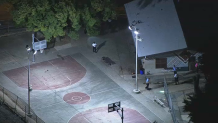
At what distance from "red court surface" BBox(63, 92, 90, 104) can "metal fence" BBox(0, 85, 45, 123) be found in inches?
201

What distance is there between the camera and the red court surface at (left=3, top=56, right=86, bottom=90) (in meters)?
69.1

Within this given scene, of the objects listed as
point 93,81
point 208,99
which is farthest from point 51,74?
point 208,99

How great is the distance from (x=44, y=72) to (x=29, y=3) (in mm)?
9322

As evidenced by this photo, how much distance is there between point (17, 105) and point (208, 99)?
27066 mm

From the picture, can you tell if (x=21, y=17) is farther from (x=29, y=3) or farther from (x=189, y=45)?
(x=189, y=45)

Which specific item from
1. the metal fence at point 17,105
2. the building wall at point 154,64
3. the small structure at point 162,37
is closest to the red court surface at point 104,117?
the metal fence at point 17,105

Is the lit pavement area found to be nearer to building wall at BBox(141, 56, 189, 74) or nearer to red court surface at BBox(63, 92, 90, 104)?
red court surface at BBox(63, 92, 90, 104)

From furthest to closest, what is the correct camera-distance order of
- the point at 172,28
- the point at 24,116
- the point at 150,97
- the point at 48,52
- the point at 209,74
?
the point at 48,52 → the point at 172,28 → the point at 150,97 → the point at 24,116 → the point at 209,74

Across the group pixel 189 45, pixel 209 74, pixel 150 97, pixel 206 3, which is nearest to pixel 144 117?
pixel 150 97

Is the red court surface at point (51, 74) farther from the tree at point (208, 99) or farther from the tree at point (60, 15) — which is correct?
the tree at point (208, 99)

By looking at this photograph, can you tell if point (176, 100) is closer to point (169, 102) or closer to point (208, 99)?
point (169, 102)

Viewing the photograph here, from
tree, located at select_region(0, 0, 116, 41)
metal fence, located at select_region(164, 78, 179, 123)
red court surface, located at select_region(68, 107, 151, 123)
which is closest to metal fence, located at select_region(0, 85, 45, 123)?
Result: red court surface, located at select_region(68, 107, 151, 123)

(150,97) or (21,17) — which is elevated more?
(21,17)

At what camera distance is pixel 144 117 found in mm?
62750
